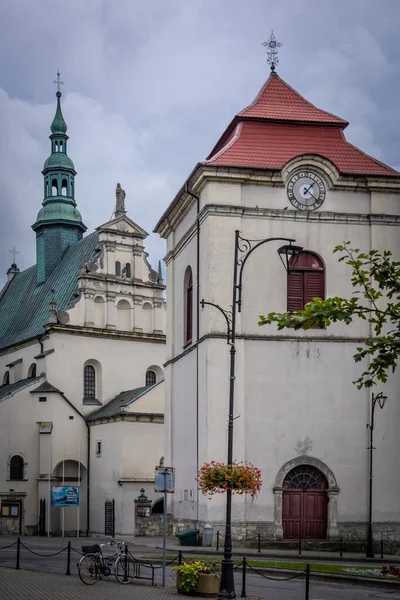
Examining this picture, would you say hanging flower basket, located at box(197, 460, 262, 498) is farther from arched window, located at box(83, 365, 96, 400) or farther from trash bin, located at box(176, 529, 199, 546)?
arched window, located at box(83, 365, 96, 400)

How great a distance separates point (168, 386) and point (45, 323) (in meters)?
24.1

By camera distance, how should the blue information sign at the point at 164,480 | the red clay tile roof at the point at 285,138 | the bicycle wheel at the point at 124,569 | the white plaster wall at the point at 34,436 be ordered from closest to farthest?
the blue information sign at the point at 164,480
the bicycle wheel at the point at 124,569
the red clay tile roof at the point at 285,138
the white plaster wall at the point at 34,436

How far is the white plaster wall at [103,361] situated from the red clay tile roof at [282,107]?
27.2 metres

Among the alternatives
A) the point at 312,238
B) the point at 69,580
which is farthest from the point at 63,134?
the point at 69,580

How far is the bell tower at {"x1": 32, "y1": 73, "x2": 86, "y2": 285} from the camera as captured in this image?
72.8m

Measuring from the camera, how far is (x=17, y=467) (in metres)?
60.5

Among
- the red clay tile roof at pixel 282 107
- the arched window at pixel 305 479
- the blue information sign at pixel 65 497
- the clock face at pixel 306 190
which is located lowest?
the blue information sign at pixel 65 497

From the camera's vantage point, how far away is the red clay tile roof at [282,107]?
39031 millimetres

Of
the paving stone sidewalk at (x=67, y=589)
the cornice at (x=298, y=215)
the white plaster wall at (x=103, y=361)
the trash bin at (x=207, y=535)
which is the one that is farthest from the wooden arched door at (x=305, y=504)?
the white plaster wall at (x=103, y=361)

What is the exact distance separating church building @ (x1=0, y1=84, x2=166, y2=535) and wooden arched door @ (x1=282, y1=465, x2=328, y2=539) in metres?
20.5

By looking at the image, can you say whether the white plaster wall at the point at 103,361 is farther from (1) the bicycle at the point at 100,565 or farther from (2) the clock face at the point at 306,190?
(1) the bicycle at the point at 100,565

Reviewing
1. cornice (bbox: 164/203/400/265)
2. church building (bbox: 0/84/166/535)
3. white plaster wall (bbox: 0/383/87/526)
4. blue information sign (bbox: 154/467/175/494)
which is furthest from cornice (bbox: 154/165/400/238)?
white plaster wall (bbox: 0/383/87/526)

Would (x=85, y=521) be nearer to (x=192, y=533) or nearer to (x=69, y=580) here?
(x=192, y=533)

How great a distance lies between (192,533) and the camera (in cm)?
3544
